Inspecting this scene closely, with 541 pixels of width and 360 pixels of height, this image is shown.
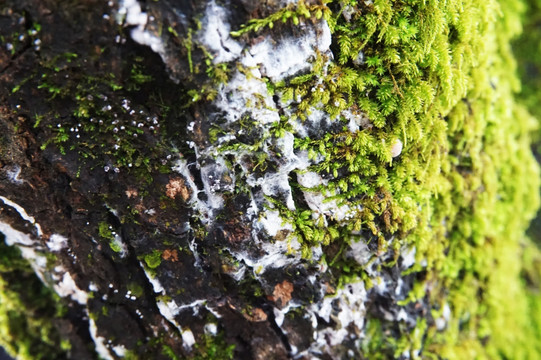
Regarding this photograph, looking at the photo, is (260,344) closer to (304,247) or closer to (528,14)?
(304,247)

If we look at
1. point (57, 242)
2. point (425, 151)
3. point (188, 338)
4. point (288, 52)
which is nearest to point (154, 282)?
point (188, 338)

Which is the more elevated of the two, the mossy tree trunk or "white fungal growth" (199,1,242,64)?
"white fungal growth" (199,1,242,64)

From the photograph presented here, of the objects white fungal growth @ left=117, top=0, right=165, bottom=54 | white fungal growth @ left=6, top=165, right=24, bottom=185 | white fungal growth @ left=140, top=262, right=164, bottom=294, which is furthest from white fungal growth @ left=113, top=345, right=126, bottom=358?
white fungal growth @ left=117, top=0, right=165, bottom=54

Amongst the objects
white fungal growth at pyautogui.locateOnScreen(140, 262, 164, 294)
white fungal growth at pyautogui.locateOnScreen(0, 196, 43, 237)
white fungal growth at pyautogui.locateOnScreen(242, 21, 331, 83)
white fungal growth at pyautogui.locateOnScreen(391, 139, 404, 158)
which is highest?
white fungal growth at pyautogui.locateOnScreen(242, 21, 331, 83)

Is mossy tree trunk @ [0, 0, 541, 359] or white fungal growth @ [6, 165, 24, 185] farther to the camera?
white fungal growth @ [6, 165, 24, 185]

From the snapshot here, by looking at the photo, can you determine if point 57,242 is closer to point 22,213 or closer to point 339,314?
point 22,213

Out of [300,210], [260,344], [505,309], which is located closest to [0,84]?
[300,210]

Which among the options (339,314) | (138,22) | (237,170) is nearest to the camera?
(138,22)

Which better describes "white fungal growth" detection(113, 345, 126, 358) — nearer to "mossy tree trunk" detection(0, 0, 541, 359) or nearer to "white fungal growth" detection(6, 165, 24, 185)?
"mossy tree trunk" detection(0, 0, 541, 359)
